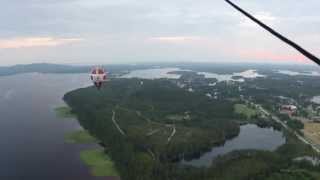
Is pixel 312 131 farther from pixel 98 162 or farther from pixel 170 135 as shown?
pixel 98 162

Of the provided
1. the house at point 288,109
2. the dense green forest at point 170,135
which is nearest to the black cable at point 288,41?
the dense green forest at point 170,135

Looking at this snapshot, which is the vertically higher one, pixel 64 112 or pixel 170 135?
pixel 64 112

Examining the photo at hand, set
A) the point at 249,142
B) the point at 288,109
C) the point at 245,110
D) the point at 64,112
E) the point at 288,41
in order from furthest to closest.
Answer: the point at 288,109, the point at 245,110, the point at 64,112, the point at 249,142, the point at 288,41

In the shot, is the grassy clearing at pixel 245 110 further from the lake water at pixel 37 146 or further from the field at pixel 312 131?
the lake water at pixel 37 146

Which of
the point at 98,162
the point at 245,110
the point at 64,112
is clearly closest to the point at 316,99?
the point at 245,110

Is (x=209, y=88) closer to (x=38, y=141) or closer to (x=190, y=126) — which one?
(x=190, y=126)

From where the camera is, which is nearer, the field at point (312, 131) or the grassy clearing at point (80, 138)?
the grassy clearing at point (80, 138)

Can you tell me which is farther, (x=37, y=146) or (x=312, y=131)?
(x=312, y=131)
